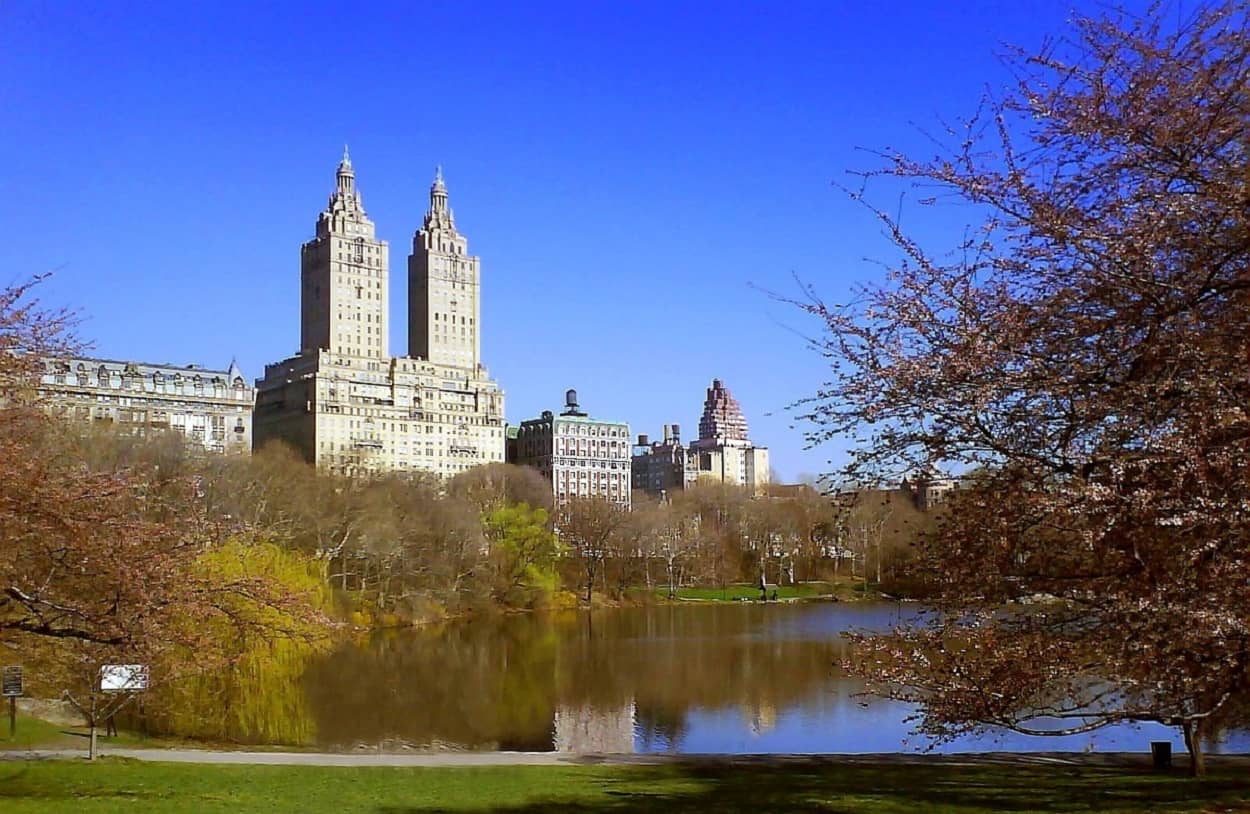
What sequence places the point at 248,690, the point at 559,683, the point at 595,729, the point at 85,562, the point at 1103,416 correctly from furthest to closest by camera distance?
1. the point at 559,683
2. the point at 248,690
3. the point at 595,729
4. the point at 85,562
5. the point at 1103,416

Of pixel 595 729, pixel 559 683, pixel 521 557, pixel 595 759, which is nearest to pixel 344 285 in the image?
pixel 521 557

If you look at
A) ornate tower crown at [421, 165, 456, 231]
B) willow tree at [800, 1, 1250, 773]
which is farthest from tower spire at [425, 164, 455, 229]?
willow tree at [800, 1, 1250, 773]

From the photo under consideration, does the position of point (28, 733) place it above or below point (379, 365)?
below

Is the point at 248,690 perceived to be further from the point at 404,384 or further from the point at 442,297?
the point at 442,297

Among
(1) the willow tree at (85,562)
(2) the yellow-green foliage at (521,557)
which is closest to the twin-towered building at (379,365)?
(2) the yellow-green foliage at (521,557)

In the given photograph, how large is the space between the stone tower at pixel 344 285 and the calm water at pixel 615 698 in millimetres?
89854

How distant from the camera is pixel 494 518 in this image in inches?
2847

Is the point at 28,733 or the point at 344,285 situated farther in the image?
the point at 344,285

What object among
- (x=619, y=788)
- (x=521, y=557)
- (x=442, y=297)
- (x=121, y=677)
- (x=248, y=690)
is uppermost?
(x=442, y=297)

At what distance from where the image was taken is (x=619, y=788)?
15555 mm

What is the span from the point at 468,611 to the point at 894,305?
58.4m

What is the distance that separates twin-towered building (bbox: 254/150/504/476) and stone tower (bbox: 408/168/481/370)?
124mm

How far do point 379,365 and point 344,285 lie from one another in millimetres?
12003

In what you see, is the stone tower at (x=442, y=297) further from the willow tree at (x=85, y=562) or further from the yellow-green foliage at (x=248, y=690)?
the willow tree at (x=85, y=562)
